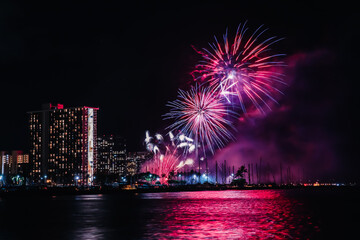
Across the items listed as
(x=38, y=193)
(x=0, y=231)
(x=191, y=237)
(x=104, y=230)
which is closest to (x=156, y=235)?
(x=191, y=237)

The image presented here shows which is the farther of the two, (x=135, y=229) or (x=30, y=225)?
(x=30, y=225)

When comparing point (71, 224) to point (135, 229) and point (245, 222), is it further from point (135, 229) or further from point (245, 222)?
point (245, 222)

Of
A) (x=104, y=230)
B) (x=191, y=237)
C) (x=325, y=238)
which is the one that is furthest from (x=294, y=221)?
(x=104, y=230)

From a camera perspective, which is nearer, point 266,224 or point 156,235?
point 156,235

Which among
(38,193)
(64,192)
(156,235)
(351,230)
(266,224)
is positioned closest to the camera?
(156,235)

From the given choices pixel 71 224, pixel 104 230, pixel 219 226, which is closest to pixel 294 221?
pixel 219 226

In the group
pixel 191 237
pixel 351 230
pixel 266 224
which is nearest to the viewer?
pixel 191 237

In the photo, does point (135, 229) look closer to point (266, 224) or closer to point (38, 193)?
point (266, 224)

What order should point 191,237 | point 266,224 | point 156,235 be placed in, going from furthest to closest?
point 266,224, point 156,235, point 191,237

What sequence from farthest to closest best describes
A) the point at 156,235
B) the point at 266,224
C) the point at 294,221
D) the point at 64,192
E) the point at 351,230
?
the point at 64,192 < the point at 294,221 < the point at 266,224 < the point at 351,230 < the point at 156,235
